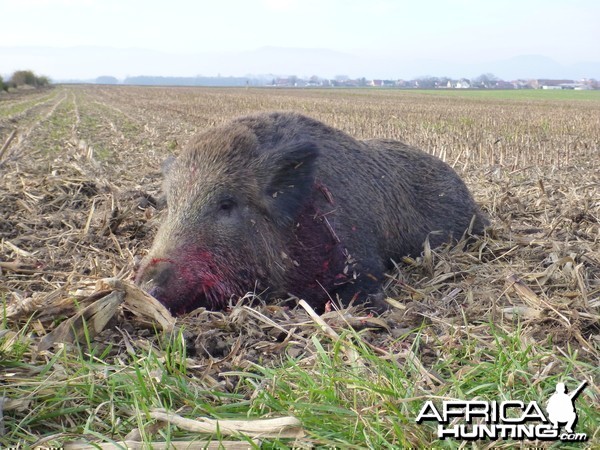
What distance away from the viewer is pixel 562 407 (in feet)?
8.61

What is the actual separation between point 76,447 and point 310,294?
2340 mm

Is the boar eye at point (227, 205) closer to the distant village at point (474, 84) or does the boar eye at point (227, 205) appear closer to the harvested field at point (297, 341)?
the harvested field at point (297, 341)

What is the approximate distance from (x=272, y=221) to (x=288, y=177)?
0.34 meters

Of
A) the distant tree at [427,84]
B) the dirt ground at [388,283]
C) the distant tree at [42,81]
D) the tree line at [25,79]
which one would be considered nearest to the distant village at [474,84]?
the distant tree at [427,84]

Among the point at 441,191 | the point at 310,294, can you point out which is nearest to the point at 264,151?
the point at 310,294

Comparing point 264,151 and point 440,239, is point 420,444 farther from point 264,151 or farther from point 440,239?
point 440,239

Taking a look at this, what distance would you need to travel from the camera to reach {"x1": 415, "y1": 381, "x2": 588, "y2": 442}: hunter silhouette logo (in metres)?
2.57

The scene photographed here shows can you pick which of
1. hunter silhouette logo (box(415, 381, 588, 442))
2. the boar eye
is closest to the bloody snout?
the boar eye

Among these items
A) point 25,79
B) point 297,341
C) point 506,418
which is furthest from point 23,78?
point 506,418

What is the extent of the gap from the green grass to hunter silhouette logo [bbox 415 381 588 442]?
49 millimetres

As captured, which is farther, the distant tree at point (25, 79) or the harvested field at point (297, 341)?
the distant tree at point (25, 79)

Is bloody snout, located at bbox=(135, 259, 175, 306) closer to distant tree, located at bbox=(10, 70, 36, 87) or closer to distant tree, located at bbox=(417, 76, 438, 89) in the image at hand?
distant tree, located at bbox=(10, 70, 36, 87)

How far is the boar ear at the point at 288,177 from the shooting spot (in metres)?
4.62

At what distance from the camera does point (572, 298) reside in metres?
4.25
